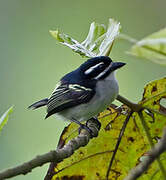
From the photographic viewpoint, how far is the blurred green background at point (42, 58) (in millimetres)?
3754

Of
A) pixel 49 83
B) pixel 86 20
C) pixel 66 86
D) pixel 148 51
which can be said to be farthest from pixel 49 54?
pixel 148 51

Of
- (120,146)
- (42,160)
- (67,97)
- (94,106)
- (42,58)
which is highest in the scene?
(42,58)

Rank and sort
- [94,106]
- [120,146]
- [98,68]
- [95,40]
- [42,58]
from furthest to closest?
[42,58]
[98,68]
[94,106]
[95,40]
[120,146]

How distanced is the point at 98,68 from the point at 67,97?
10.1 inches

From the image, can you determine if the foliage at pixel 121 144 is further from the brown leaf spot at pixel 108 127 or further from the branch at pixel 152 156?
the branch at pixel 152 156

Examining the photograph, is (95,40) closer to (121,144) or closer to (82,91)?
(121,144)

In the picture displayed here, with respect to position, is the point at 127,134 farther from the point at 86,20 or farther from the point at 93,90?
the point at 86,20

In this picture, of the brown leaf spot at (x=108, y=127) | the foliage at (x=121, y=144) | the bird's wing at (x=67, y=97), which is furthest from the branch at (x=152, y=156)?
the bird's wing at (x=67, y=97)

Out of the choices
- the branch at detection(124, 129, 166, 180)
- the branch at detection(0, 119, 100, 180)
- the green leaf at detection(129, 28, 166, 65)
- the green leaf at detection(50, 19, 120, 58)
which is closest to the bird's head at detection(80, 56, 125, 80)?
the green leaf at detection(50, 19, 120, 58)

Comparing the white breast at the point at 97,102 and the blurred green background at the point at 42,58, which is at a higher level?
the blurred green background at the point at 42,58


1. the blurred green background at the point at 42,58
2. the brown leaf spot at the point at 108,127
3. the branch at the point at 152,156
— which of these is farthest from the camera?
the blurred green background at the point at 42,58

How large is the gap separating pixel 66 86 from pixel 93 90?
165 millimetres

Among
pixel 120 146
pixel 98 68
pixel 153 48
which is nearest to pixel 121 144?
pixel 120 146

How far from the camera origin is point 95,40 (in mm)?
1892
